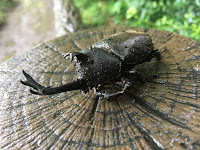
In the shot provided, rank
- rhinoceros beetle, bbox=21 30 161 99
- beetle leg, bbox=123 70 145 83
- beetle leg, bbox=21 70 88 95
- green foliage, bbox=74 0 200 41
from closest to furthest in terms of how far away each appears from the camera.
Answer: beetle leg, bbox=21 70 88 95 → rhinoceros beetle, bbox=21 30 161 99 → beetle leg, bbox=123 70 145 83 → green foliage, bbox=74 0 200 41

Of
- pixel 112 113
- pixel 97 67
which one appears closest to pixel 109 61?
pixel 97 67

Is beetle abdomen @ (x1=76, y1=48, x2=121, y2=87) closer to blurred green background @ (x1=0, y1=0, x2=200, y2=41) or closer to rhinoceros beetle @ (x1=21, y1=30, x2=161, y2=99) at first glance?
rhinoceros beetle @ (x1=21, y1=30, x2=161, y2=99)

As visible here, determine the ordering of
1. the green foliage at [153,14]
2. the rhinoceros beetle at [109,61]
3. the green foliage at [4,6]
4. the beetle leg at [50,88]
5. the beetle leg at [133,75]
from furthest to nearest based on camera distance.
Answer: the green foliage at [4,6] → the green foliage at [153,14] → the beetle leg at [133,75] → the rhinoceros beetle at [109,61] → the beetle leg at [50,88]

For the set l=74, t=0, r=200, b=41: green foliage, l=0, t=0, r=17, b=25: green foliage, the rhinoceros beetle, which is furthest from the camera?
l=0, t=0, r=17, b=25: green foliage

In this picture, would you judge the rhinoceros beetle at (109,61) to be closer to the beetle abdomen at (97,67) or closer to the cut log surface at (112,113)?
the beetle abdomen at (97,67)

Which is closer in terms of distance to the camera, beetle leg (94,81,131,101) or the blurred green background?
beetle leg (94,81,131,101)

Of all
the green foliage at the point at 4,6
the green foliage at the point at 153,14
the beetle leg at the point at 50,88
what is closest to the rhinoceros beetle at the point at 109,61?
the beetle leg at the point at 50,88

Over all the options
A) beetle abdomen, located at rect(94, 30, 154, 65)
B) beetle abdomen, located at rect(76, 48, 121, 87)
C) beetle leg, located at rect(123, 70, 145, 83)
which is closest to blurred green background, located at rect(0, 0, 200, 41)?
beetle abdomen, located at rect(94, 30, 154, 65)

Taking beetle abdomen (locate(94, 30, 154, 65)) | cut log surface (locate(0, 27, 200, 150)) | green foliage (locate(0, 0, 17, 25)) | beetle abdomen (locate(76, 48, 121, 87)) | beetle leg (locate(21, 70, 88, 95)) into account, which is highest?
green foliage (locate(0, 0, 17, 25))
